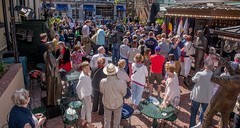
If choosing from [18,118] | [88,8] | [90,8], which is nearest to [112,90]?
[18,118]

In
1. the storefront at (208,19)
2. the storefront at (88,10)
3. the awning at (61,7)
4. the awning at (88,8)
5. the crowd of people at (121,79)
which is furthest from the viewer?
the storefront at (88,10)

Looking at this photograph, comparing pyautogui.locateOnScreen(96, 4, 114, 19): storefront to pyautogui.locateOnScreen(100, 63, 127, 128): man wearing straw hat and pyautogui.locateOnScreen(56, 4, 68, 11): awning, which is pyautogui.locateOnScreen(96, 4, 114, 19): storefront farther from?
pyautogui.locateOnScreen(100, 63, 127, 128): man wearing straw hat

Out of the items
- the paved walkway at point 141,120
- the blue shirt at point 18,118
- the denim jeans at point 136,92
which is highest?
the blue shirt at point 18,118

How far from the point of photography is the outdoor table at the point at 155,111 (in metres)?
4.90

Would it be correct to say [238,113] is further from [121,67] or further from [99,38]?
[99,38]

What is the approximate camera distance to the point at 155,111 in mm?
5070

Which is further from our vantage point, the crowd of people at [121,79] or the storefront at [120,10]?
the storefront at [120,10]

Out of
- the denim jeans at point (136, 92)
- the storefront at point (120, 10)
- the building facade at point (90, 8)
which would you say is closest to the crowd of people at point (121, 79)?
the denim jeans at point (136, 92)

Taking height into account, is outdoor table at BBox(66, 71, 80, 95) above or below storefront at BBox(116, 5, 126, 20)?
below

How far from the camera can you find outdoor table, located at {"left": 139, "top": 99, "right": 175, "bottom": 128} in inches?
193

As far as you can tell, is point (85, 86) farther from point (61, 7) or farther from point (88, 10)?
point (88, 10)

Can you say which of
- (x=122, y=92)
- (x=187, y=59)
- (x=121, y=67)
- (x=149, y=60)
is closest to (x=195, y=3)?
(x=187, y=59)

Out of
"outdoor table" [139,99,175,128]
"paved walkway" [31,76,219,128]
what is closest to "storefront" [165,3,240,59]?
"paved walkway" [31,76,219,128]

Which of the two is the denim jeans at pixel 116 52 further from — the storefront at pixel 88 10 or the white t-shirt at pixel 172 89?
the storefront at pixel 88 10
